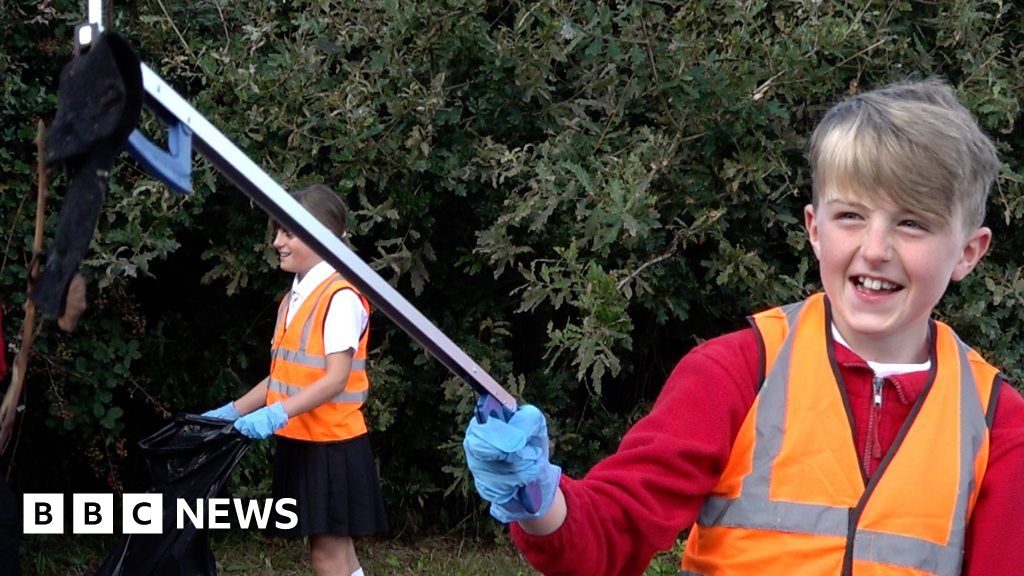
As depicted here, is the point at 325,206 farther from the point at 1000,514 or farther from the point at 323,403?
the point at 1000,514

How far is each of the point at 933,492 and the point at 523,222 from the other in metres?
3.50

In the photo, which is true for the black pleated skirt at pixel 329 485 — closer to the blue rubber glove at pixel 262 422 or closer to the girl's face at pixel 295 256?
the blue rubber glove at pixel 262 422

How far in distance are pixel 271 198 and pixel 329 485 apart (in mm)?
3475

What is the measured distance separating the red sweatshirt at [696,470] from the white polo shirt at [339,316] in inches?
105

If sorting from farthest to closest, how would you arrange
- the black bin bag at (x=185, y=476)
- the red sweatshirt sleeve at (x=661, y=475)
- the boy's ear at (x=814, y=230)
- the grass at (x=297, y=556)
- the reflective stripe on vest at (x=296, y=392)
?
the grass at (x=297, y=556), the reflective stripe on vest at (x=296, y=392), the black bin bag at (x=185, y=476), the boy's ear at (x=814, y=230), the red sweatshirt sleeve at (x=661, y=475)

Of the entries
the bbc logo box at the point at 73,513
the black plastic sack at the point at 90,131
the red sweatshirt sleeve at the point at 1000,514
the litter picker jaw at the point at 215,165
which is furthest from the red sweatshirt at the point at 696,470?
the bbc logo box at the point at 73,513

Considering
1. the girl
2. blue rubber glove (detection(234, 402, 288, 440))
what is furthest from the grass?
blue rubber glove (detection(234, 402, 288, 440))

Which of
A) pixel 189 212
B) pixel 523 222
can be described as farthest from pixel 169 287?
pixel 523 222

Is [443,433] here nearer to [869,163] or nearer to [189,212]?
[189,212]

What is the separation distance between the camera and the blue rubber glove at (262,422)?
4.52m

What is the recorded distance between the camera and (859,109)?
82.4 inches

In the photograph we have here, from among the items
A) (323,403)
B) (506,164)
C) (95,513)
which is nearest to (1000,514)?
(323,403)

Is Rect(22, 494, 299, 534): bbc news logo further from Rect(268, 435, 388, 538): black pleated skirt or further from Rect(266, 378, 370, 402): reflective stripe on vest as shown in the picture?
Rect(266, 378, 370, 402): reflective stripe on vest

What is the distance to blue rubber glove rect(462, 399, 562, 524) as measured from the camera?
5.93 feet
